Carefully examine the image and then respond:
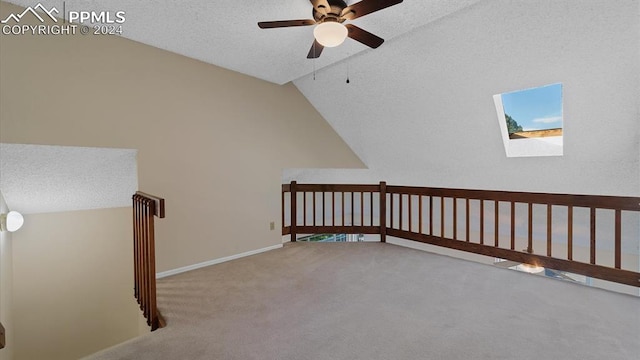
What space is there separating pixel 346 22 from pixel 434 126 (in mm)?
2298

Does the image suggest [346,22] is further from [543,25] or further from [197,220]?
[197,220]

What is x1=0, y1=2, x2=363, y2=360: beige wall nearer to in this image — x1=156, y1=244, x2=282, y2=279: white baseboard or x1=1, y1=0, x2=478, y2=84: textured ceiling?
x1=156, y1=244, x2=282, y2=279: white baseboard

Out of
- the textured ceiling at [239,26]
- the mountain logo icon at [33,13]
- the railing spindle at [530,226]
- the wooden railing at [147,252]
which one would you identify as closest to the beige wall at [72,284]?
the wooden railing at [147,252]

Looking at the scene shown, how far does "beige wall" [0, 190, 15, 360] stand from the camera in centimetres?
268

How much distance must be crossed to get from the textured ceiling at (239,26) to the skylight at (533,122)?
209cm

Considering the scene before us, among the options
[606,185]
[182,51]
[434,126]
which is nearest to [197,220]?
[182,51]

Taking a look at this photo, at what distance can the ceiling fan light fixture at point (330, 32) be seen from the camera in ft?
6.84

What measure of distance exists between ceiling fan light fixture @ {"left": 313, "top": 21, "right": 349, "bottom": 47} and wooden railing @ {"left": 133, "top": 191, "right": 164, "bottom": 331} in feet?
5.33

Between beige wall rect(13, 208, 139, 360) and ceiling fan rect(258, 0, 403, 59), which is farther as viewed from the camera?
beige wall rect(13, 208, 139, 360)

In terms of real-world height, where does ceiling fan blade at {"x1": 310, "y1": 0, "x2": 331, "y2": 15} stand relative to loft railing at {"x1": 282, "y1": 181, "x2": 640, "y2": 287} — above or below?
above

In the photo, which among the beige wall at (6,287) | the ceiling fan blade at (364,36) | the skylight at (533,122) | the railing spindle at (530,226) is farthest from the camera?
the skylight at (533,122)

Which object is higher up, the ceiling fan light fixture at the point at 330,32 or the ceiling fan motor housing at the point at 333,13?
the ceiling fan motor housing at the point at 333,13

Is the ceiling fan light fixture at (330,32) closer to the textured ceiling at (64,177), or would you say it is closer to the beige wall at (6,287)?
the textured ceiling at (64,177)

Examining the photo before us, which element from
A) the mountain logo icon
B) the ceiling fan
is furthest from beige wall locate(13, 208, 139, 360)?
the ceiling fan
